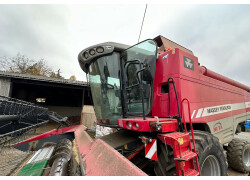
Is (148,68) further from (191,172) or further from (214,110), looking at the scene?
(214,110)

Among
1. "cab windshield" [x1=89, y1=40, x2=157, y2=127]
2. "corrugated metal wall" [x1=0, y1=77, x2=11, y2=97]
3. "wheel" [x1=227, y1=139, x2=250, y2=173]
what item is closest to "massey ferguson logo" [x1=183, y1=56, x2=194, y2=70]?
"cab windshield" [x1=89, y1=40, x2=157, y2=127]

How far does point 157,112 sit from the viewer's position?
7.09 feet

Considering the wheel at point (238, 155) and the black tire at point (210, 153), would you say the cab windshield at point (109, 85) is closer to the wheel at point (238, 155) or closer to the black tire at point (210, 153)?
the black tire at point (210, 153)

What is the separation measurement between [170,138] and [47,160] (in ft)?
6.14

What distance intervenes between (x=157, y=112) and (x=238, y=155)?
225 centimetres

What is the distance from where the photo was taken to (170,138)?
148 cm

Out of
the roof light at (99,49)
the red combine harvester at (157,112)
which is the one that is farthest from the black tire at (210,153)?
Result: the roof light at (99,49)

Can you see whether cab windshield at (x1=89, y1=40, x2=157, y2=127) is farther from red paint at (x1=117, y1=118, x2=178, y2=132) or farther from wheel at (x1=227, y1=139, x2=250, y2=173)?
wheel at (x1=227, y1=139, x2=250, y2=173)

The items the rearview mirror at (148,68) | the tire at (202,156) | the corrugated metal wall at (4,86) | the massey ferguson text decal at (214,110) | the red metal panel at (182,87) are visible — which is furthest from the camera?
the corrugated metal wall at (4,86)

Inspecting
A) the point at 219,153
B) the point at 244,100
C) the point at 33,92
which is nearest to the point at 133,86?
the point at 219,153

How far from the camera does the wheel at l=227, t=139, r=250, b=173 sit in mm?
2809

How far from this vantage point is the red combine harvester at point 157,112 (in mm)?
1569

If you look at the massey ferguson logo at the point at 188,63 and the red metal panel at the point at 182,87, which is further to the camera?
the massey ferguson logo at the point at 188,63
